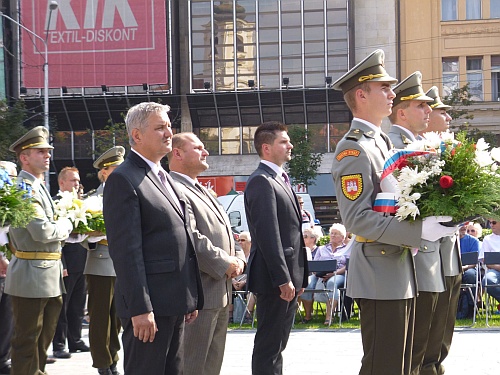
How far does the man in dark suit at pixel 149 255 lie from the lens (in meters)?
4.83

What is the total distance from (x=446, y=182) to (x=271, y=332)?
2617 mm

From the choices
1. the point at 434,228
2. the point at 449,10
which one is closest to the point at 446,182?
the point at 434,228

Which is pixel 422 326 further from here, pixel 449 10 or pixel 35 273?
pixel 449 10

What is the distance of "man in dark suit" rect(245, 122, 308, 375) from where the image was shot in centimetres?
705

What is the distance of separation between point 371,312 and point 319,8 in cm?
4397

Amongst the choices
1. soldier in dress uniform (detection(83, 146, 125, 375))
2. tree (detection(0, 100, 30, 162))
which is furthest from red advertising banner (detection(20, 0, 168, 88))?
soldier in dress uniform (detection(83, 146, 125, 375))

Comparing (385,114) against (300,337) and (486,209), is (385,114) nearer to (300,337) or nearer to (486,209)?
(486,209)

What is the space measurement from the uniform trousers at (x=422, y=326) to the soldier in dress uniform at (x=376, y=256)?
0.56 metres

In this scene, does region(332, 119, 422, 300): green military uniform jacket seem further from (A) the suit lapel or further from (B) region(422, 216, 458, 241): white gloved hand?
Result: (A) the suit lapel

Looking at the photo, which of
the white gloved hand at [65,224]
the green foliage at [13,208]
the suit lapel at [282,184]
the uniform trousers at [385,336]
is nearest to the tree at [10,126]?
the white gloved hand at [65,224]

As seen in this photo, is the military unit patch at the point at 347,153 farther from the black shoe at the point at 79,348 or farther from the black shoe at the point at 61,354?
the black shoe at the point at 79,348

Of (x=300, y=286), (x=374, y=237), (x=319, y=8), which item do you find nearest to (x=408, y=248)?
(x=374, y=237)

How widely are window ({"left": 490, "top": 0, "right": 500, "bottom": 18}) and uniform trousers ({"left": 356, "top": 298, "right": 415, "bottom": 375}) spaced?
43845 mm

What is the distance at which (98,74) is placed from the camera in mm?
48156
